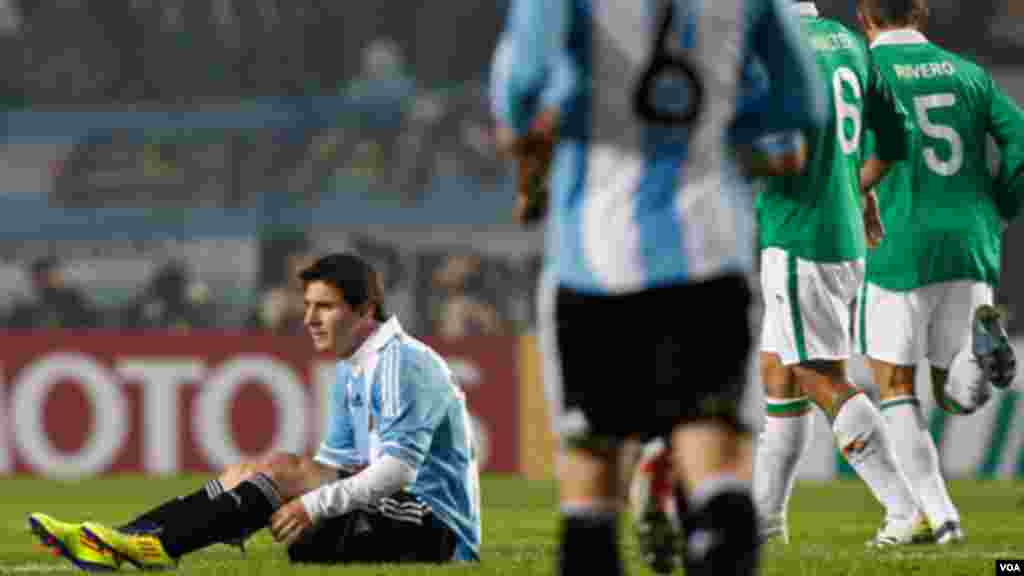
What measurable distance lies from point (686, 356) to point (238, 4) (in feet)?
63.0

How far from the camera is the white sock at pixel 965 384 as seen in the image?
7.12 meters

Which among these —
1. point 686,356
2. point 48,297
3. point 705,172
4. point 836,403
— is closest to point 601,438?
point 686,356

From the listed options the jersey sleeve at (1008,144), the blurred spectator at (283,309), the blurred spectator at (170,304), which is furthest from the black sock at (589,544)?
the blurred spectator at (170,304)

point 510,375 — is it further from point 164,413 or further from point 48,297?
point 48,297

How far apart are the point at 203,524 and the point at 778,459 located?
1973 mm

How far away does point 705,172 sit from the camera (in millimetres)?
3541

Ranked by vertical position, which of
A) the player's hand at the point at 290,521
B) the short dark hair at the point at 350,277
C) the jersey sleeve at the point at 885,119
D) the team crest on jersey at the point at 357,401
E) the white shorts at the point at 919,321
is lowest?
the player's hand at the point at 290,521

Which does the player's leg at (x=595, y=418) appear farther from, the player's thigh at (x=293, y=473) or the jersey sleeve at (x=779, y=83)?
the player's thigh at (x=293, y=473)

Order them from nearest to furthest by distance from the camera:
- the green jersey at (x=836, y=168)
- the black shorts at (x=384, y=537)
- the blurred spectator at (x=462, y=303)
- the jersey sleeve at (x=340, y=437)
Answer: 1. the black shorts at (x=384, y=537)
2. the jersey sleeve at (x=340, y=437)
3. the green jersey at (x=836, y=168)
4. the blurred spectator at (x=462, y=303)

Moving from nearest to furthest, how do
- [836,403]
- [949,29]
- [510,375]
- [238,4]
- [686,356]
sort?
[686,356]
[836,403]
[510,375]
[949,29]
[238,4]

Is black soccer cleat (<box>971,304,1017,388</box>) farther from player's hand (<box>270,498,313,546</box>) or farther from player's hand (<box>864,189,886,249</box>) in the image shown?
player's hand (<box>270,498,313,546</box>)

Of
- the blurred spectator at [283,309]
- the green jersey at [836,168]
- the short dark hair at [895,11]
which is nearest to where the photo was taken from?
the green jersey at [836,168]

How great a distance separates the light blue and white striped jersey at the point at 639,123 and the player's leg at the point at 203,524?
229 centimetres

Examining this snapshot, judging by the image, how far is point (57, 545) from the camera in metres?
5.56
